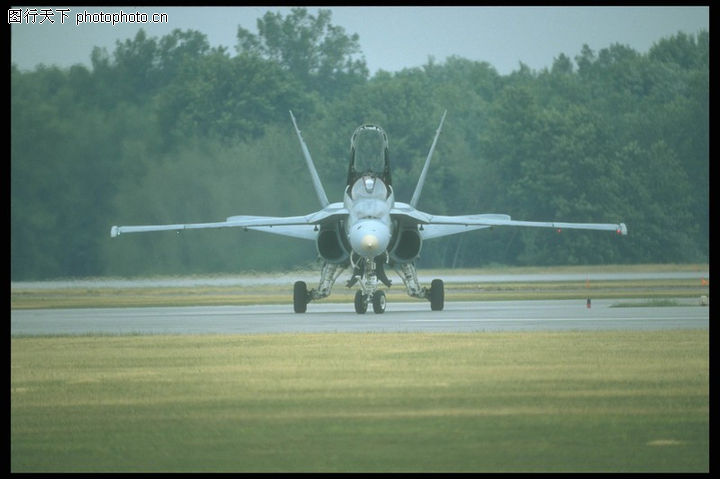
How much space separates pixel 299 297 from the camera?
26297 mm

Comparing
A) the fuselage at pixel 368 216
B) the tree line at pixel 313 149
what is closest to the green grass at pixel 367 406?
the fuselage at pixel 368 216

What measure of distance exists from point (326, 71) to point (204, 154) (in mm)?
33174

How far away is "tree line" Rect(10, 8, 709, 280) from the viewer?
1460 inches

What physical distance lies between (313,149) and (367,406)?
44091 mm

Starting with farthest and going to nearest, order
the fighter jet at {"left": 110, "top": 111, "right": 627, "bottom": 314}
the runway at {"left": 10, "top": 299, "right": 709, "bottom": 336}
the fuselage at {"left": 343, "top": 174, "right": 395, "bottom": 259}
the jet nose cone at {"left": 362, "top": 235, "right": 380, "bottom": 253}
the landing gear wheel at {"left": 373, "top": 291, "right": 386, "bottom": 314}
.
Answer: the fighter jet at {"left": 110, "top": 111, "right": 627, "bottom": 314}, the landing gear wheel at {"left": 373, "top": 291, "right": 386, "bottom": 314}, the fuselage at {"left": 343, "top": 174, "right": 395, "bottom": 259}, the jet nose cone at {"left": 362, "top": 235, "right": 380, "bottom": 253}, the runway at {"left": 10, "top": 299, "right": 709, "bottom": 336}

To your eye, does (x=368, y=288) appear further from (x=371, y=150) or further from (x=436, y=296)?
(x=371, y=150)

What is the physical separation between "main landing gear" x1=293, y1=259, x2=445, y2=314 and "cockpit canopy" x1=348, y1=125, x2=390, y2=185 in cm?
188

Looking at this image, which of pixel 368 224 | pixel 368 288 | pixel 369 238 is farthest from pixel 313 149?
pixel 369 238

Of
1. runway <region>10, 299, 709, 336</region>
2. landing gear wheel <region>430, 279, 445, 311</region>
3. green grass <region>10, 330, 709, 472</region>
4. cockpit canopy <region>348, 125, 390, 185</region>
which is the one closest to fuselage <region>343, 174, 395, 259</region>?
cockpit canopy <region>348, 125, 390, 185</region>

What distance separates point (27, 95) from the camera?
32.1 metres

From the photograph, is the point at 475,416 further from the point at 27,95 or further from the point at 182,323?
the point at 27,95

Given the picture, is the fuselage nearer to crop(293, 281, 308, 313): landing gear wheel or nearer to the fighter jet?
the fighter jet

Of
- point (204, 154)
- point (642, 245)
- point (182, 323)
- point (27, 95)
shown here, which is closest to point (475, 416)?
point (182, 323)

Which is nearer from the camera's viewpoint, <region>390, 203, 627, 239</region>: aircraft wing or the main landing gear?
the main landing gear
